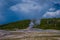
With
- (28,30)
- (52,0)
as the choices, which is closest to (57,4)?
(52,0)

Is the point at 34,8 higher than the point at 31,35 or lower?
higher

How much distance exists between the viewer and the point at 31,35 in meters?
4.58

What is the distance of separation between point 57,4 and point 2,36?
1.46 m

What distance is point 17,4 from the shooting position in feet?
15.3

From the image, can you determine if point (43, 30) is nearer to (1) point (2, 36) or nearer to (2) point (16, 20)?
(2) point (16, 20)

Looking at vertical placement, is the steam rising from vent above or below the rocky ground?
above

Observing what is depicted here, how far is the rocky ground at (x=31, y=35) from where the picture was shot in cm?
456

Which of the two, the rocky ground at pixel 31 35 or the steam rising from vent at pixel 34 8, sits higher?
the steam rising from vent at pixel 34 8

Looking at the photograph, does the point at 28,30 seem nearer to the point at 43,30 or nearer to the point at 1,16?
the point at 43,30

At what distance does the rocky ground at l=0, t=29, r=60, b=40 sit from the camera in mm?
4559

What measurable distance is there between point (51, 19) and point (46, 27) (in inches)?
8.7

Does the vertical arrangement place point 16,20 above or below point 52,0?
below

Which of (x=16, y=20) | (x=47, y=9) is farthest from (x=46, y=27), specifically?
(x=16, y=20)

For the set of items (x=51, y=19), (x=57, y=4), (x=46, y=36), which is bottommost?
(x=46, y=36)
